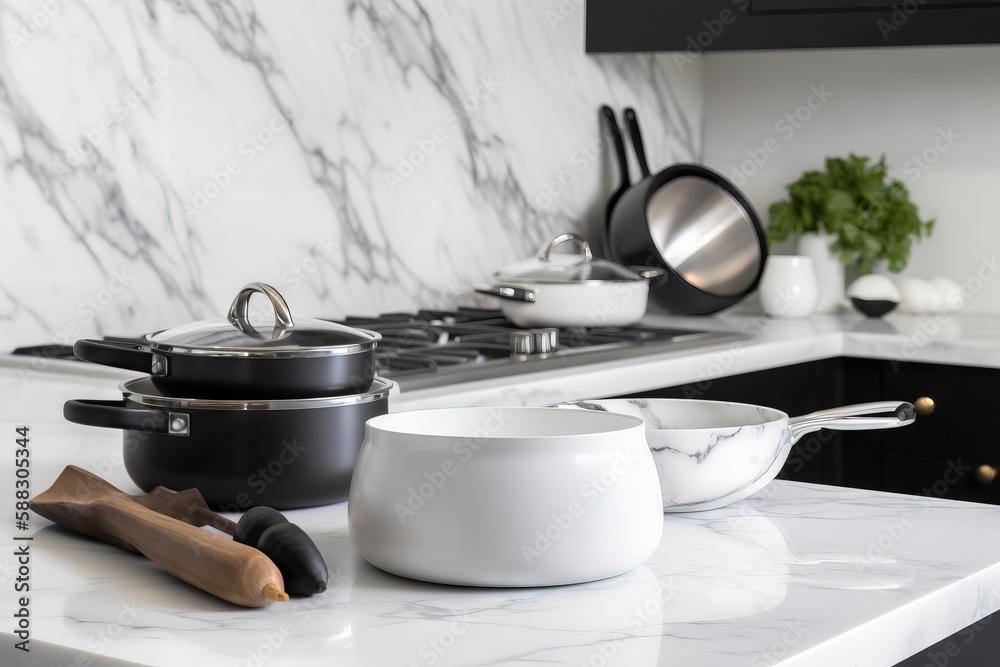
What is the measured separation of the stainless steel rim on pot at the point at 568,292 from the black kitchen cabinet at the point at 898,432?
258mm

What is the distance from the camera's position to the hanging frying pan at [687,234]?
2377 mm

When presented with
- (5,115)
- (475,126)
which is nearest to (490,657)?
(5,115)

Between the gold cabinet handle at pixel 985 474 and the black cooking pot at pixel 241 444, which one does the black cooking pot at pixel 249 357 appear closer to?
the black cooking pot at pixel 241 444

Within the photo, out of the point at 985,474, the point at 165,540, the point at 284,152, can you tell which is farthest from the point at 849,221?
the point at 165,540

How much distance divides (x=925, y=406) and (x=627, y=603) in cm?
155

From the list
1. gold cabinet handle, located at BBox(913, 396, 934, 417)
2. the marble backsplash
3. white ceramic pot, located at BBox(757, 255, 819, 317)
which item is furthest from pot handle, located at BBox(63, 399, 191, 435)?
white ceramic pot, located at BBox(757, 255, 819, 317)

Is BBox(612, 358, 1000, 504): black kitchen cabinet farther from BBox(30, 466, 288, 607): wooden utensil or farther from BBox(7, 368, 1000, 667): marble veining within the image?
BBox(30, 466, 288, 607): wooden utensil

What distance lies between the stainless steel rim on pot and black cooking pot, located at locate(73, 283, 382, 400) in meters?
1.08

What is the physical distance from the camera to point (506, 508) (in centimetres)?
69

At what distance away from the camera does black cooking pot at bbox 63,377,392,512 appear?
87 cm

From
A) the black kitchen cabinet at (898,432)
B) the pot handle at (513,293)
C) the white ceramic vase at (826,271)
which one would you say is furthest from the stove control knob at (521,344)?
the white ceramic vase at (826,271)

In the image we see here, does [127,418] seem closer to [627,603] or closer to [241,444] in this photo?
[241,444]

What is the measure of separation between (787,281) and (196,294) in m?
1.22

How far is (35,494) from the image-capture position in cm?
93
